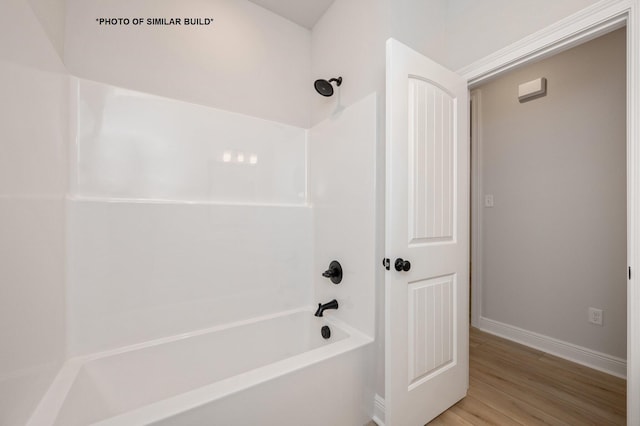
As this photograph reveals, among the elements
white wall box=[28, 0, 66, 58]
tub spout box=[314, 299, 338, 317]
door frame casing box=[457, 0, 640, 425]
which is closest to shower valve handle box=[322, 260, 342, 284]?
tub spout box=[314, 299, 338, 317]

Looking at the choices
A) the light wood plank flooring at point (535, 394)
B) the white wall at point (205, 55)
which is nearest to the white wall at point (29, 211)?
A: the white wall at point (205, 55)

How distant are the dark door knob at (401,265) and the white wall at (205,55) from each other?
137 cm

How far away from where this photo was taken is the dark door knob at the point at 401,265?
1252 mm

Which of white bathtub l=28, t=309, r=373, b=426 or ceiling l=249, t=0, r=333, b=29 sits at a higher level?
ceiling l=249, t=0, r=333, b=29

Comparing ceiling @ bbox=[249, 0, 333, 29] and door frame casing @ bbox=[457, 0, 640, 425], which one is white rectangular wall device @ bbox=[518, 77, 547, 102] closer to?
door frame casing @ bbox=[457, 0, 640, 425]

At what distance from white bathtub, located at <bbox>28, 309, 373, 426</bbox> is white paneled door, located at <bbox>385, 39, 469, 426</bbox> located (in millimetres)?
246

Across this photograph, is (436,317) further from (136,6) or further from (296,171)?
(136,6)

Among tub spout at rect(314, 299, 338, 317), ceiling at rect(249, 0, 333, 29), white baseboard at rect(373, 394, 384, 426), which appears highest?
ceiling at rect(249, 0, 333, 29)

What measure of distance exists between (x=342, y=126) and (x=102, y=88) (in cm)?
136

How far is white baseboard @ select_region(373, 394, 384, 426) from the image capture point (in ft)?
4.72

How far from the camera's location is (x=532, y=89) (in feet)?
7.45

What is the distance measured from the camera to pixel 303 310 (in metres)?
1.96

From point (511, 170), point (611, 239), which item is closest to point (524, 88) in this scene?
point (511, 170)

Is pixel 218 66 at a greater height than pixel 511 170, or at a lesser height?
greater
